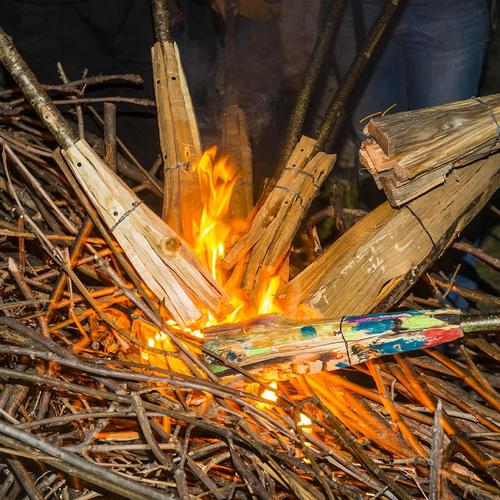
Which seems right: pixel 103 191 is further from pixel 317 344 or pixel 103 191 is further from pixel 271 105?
pixel 271 105

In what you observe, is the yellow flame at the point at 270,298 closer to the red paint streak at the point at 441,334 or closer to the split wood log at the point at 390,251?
the split wood log at the point at 390,251

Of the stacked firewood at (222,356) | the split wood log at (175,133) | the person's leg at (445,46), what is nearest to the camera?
the stacked firewood at (222,356)

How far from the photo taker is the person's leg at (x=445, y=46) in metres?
3.66

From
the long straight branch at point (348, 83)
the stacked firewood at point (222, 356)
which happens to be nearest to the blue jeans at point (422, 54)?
the long straight branch at point (348, 83)

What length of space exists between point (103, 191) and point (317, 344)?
0.99 m

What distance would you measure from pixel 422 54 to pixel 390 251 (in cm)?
191

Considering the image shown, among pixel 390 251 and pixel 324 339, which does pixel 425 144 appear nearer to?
pixel 390 251

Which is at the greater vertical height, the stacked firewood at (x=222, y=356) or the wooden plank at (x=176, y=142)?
the wooden plank at (x=176, y=142)

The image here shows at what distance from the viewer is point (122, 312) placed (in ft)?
8.09

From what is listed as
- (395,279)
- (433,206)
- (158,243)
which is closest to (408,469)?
(395,279)

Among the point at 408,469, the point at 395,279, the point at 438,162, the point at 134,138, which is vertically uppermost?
the point at 134,138

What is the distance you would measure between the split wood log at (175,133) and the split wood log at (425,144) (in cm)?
76

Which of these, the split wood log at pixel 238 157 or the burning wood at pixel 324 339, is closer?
the burning wood at pixel 324 339

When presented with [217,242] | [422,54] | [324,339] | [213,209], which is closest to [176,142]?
[213,209]
